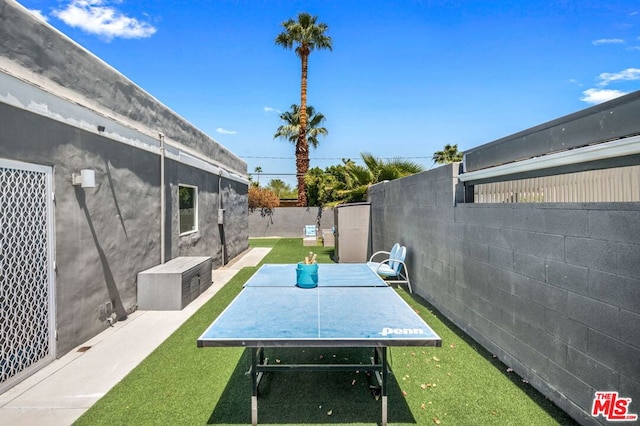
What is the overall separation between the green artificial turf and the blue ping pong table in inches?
9.3

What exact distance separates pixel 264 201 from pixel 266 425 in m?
16.0

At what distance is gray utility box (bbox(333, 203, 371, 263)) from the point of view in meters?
9.49

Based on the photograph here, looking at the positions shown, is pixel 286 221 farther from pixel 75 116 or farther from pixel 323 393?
→ pixel 323 393

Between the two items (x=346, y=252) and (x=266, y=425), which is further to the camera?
(x=346, y=252)

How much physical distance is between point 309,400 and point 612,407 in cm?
206

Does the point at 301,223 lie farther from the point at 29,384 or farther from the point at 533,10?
the point at 29,384

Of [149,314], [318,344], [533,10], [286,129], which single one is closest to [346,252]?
[149,314]

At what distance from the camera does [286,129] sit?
67.5 feet

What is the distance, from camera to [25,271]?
3.23m

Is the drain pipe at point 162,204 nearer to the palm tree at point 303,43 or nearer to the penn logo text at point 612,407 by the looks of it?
the penn logo text at point 612,407

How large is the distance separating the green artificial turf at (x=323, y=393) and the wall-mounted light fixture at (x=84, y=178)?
2109mm

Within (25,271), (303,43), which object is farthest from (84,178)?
(303,43)

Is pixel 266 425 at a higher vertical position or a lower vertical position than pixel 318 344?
lower

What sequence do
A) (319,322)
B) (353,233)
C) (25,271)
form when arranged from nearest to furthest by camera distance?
(319,322) → (25,271) → (353,233)
